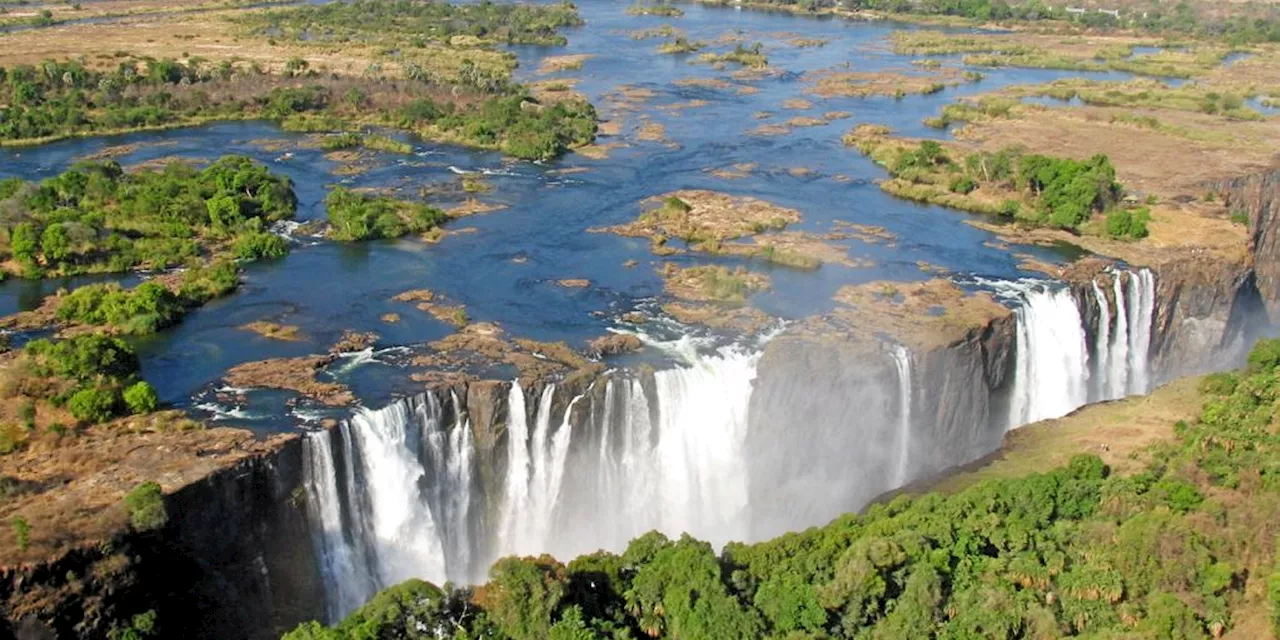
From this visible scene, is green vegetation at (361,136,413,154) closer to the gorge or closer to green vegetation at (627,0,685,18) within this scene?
the gorge

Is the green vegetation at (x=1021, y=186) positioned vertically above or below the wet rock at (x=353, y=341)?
above

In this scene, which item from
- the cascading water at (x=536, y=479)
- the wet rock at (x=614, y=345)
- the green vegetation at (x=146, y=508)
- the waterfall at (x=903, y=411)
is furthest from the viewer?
the waterfall at (x=903, y=411)

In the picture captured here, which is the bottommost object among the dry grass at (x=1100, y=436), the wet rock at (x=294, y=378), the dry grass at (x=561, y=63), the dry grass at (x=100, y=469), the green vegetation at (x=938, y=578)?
the dry grass at (x=1100, y=436)

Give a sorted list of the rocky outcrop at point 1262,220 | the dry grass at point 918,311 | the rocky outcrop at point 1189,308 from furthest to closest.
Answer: the rocky outcrop at point 1262,220, the rocky outcrop at point 1189,308, the dry grass at point 918,311

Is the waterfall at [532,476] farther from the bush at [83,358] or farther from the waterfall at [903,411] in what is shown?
the bush at [83,358]

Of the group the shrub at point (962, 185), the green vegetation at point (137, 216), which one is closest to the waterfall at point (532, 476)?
the green vegetation at point (137, 216)

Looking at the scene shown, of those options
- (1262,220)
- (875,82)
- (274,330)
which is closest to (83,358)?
(274,330)
